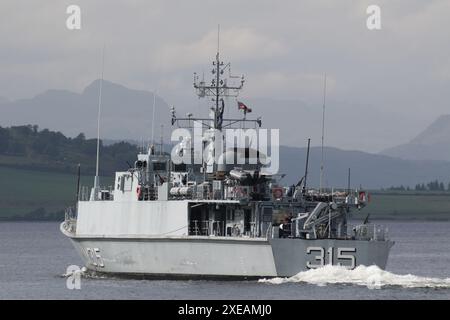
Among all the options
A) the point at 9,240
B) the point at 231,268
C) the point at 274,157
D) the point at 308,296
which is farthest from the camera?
the point at 9,240

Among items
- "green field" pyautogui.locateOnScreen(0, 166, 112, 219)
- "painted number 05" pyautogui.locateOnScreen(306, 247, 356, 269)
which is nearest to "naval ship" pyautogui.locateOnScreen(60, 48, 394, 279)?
"painted number 05" pyautogui.locateOnScreen(306, 247, 356, 269)

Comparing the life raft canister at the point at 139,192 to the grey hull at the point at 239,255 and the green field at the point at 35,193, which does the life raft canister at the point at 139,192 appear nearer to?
the grey hull at the point at 239,255

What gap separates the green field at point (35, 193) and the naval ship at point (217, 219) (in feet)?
393

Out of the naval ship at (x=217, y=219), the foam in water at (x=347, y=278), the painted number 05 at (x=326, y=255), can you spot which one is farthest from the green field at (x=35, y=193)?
the foam in water at (x=347, y=278)

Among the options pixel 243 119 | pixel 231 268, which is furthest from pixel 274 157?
pixel 231 268

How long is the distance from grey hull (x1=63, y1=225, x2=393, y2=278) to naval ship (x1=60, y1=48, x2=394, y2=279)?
3cm

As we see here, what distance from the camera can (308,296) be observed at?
47.0 meters

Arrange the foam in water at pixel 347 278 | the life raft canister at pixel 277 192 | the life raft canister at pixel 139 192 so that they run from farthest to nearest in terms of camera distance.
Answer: the life raft canister at pixel 139 192 → the life raft canister at pixel 277 192 → the foam in water at pixel 347 278

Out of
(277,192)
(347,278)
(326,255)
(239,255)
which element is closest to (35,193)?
(277,192)

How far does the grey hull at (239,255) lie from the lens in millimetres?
50469

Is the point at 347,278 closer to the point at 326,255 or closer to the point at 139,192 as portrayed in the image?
the point at 326,255

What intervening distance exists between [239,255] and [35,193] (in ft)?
446
